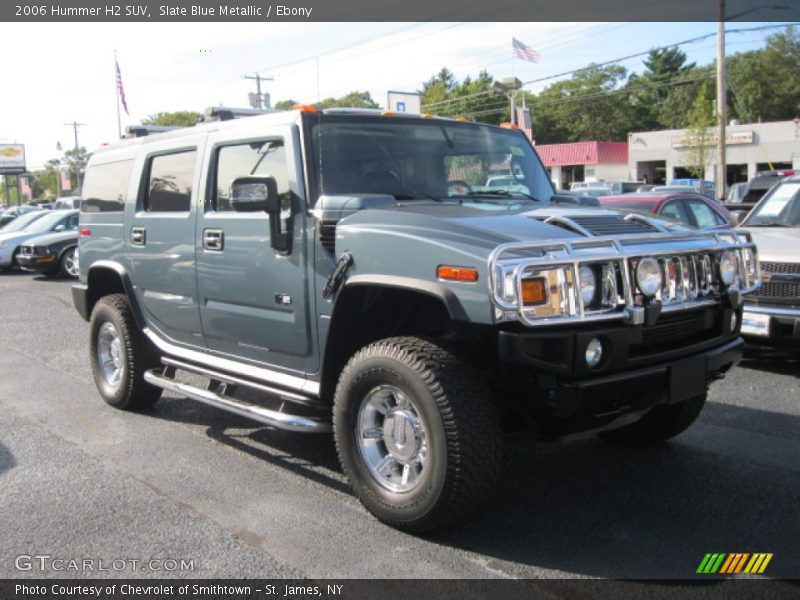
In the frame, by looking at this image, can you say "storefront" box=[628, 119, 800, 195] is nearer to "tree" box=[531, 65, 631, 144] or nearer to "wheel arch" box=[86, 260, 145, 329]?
"tree" box=[531, 65, 631, 144]

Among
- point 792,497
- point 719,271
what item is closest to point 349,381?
point 719,271

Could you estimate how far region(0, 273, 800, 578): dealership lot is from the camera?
11.6 ft

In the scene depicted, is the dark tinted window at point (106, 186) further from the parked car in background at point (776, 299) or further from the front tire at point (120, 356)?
the parked car in background at point (776, 299)

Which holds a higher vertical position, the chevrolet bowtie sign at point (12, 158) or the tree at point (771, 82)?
the tree at point (771, 82)

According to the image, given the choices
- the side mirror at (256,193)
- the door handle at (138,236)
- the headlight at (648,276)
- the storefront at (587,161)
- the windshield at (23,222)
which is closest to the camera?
the headlight at (648,276)

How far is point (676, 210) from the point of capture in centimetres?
966

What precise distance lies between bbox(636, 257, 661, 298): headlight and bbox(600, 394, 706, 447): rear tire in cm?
125

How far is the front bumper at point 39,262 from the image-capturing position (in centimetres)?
1755

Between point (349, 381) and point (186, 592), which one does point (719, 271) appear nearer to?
point (349, 381)

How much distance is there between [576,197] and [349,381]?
2278mm

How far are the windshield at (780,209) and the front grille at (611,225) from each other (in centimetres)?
446

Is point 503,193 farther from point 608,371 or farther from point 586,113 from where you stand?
point 586,113

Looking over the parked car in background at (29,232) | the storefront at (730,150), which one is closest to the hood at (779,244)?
the parked car in background at (29,232)

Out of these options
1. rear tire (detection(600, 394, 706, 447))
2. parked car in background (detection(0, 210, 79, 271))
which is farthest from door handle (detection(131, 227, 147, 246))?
parked car in background (detection(0, 210, 79, 271))
